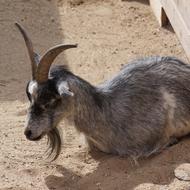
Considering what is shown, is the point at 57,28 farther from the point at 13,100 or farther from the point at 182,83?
the point at 182,83

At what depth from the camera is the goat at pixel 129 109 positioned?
5.89 metres

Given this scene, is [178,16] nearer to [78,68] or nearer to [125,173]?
[78,68]

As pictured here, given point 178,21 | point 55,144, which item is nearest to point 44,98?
point 55,144

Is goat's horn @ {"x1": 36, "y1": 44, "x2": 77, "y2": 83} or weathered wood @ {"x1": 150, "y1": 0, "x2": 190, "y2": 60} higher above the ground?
goat's horn @ {"x1": 36, "y1": 44, "x2": 77, "y2": 83}

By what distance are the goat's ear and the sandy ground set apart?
0.76 metres

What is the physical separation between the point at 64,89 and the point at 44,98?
8.6 inches

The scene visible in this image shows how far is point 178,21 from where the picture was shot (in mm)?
8039

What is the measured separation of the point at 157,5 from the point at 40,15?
1.68 meters

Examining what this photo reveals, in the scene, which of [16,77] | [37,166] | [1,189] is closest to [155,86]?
[37,166]

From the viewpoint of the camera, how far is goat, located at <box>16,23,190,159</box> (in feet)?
19.3

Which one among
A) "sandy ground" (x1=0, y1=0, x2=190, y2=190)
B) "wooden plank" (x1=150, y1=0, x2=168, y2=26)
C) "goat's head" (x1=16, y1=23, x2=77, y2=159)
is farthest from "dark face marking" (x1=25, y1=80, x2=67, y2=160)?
"wooden plank" (x1=150, y1=0, x2=168, y2=26)

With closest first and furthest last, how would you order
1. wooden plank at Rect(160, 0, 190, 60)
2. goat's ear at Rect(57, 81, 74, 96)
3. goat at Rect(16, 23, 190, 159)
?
goat's ear at Rect(57, 81, 74, 96)
goat at Rect(16, 23, 190, 159)
wooden plank at Rect(160, 0, 190, 60)

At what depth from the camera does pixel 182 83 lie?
6273 mm

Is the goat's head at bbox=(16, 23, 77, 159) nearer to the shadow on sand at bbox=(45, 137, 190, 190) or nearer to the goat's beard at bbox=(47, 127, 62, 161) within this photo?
the goat's beard at bbox=(47, 127, 62, 161)
